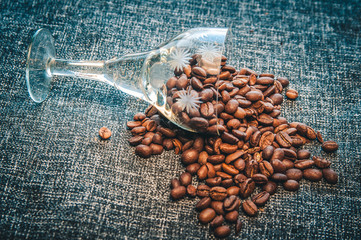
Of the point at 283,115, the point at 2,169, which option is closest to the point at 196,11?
the point at 283,115

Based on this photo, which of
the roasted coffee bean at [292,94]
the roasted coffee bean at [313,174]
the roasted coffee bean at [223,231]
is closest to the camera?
the roasted coffee bean at [223,231]

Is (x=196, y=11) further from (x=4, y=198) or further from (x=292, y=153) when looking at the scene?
(x=4, y=198)

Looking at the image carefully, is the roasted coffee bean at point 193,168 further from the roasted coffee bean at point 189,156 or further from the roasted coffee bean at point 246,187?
the roasted coffee bean at point 246,187

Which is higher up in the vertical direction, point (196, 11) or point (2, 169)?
point (196, 11)

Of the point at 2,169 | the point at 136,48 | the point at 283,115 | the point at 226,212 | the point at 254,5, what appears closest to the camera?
the point at 226,212

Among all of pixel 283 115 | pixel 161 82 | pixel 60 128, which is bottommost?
pixel 60 128

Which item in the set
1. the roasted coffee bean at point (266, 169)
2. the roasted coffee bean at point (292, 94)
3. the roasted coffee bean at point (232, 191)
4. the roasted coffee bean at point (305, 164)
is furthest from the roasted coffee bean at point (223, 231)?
the roasted coffee bean at point (292, 94)

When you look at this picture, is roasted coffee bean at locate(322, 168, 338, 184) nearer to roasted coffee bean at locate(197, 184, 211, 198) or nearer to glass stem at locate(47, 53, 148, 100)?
roasted coffee bean at locate(197, 184, 211, 198)

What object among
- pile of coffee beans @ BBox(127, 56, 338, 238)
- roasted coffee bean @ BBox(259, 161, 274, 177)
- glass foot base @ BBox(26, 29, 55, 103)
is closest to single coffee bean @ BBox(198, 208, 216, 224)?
pile of coffee beans @ BBox(127, 56, 338, 238)
